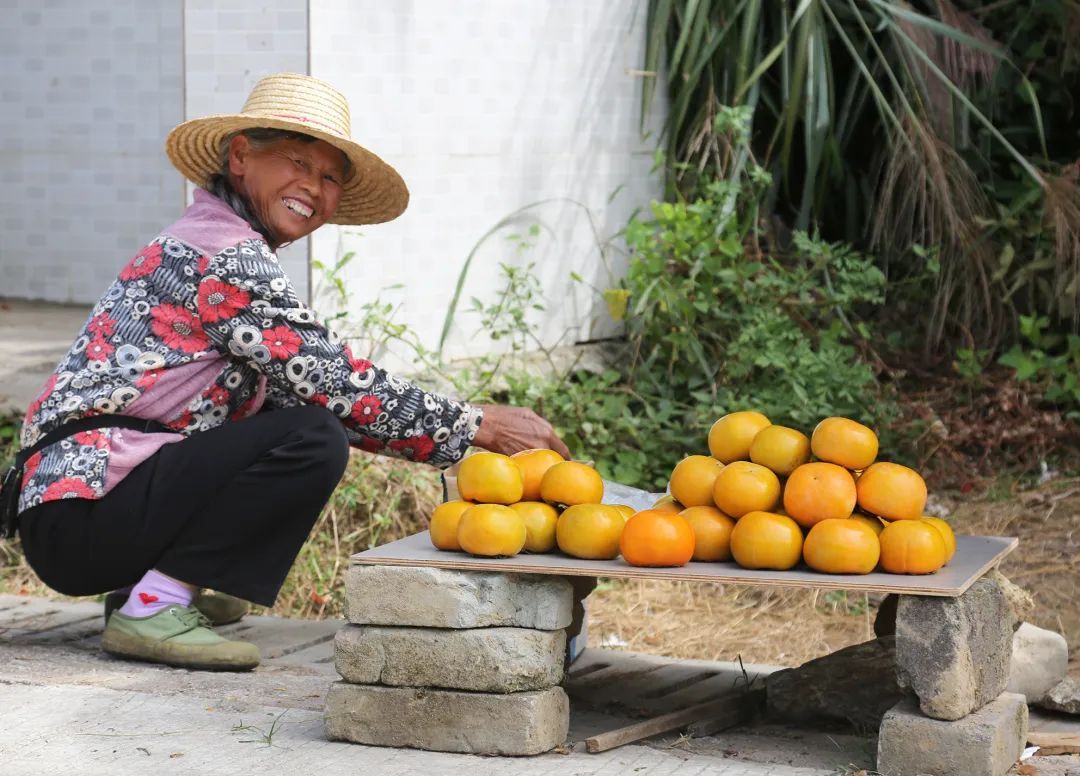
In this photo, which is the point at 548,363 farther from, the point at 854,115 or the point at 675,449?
the point at 854,115

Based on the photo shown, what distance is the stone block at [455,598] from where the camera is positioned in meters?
2.95

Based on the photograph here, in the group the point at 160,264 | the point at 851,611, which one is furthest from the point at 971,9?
the point at 160,264

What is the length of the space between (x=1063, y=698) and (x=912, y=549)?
3.04ft

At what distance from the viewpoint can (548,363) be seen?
238 inches

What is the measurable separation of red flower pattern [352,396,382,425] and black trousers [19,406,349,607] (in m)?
0.07

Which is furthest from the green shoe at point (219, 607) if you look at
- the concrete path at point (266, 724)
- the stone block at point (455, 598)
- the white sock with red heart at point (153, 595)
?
the stone block at point (455, 598)

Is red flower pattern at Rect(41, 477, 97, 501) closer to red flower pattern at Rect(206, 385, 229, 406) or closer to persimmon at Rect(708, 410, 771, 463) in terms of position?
red flower pattern at Rect(206, 385, 229, 406)

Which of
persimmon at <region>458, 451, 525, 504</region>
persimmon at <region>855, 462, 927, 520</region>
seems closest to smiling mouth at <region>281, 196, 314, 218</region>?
persimmon at <region>458, 451, 525, 504</region>

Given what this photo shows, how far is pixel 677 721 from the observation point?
3.18 meters

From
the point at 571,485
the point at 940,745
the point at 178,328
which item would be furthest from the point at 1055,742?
the point at 178,328

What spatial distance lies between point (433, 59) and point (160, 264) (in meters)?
2.17

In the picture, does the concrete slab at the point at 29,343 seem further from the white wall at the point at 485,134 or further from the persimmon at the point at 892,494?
the persimmon at the point at 892,494

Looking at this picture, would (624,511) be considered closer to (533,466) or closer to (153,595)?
(533,466)

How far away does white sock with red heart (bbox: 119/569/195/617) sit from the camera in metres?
3.76
